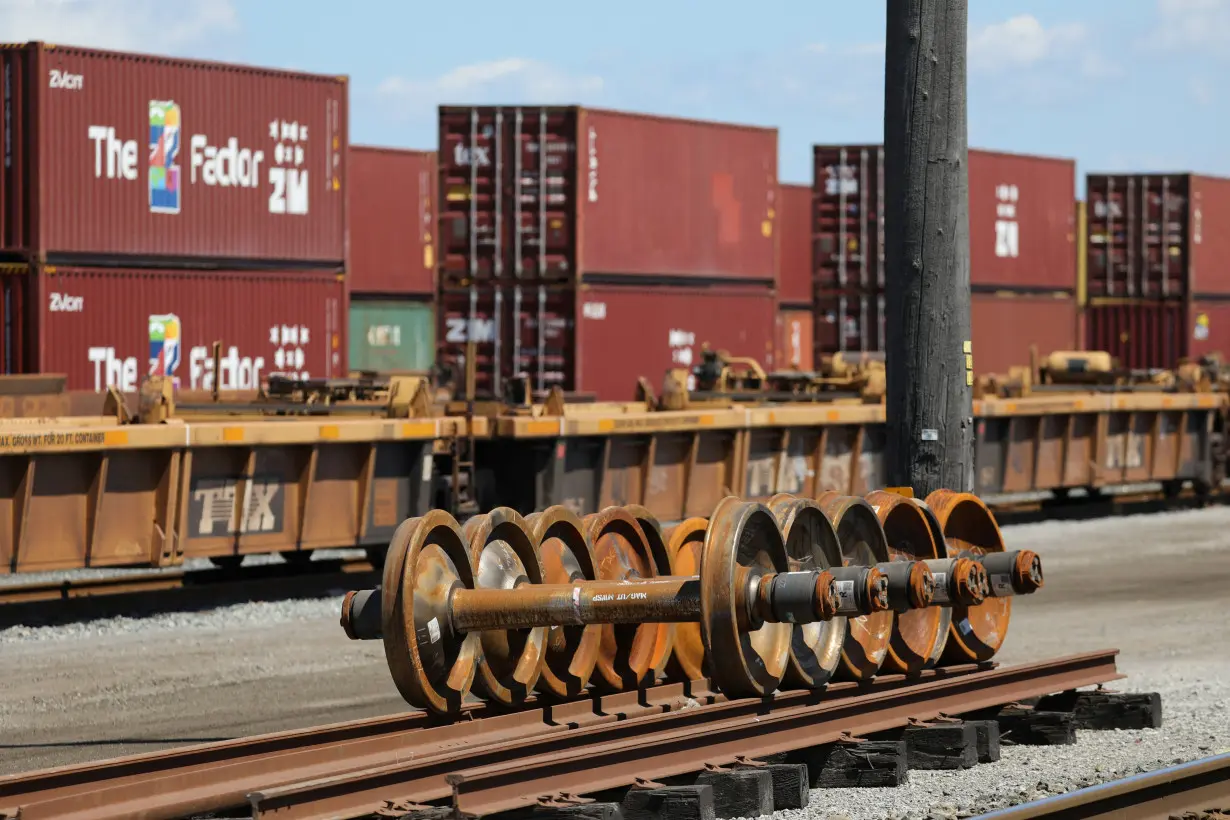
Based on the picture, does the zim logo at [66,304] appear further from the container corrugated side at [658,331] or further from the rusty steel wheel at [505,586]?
the rusty steel wheel at [505,586]

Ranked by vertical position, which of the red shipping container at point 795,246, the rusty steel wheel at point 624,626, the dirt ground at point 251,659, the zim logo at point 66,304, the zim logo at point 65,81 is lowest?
the dirt ground at point 251,659

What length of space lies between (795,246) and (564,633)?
28.7m

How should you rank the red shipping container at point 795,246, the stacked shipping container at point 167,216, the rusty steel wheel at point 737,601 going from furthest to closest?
the red shipping container at point 795,246, the stacked shipping container at point 167,216, the rusty steel wheel at point 737,601

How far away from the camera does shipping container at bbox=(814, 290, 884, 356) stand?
1149 inches

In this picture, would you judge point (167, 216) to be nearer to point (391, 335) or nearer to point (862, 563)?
point (391, 335)

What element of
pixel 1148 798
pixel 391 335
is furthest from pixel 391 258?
pixel 1148 798

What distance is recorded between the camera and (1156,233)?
33.3 m

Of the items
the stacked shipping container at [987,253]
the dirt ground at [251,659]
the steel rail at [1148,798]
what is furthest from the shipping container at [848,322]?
the steel rail at [1148,798]

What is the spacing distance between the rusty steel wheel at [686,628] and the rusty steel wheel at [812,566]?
716 mm

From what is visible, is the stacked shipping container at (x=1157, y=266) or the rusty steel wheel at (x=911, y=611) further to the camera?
the stacked shipping container at (x=1157, y=266)

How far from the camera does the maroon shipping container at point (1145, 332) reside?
111 ft

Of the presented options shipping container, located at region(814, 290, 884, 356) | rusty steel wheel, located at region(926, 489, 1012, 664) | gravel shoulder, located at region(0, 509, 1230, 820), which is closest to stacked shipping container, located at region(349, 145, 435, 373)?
shipping container, located at region(814, 290, 884, 356)

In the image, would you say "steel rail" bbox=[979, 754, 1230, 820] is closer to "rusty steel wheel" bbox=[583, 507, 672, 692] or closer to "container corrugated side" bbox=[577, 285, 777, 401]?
"rusty steel wheel" bbox=[583, 507, 672, 692]

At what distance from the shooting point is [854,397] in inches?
841
